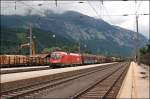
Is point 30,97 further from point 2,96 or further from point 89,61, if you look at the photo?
point 89,61

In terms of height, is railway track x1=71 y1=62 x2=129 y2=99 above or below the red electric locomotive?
below

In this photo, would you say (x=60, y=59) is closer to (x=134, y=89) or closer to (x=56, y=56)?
(x=56, y=56)

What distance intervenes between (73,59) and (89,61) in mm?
25250

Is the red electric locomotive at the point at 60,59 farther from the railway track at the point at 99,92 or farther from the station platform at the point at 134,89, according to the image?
the railway track at the point at 99,92

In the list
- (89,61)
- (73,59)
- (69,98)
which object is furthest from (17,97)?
(89,61)

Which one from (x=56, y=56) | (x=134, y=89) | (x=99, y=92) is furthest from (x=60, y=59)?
(x=99, y=92)

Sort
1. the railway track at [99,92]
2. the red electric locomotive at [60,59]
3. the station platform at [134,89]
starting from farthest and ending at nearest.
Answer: the red electric locomotive at [60,59]
the station platform at [134,89]
the railway track at [99,92]

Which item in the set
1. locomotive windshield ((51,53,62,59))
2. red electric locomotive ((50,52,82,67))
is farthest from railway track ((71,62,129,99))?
locomotive windshield ((51,53,62,59))

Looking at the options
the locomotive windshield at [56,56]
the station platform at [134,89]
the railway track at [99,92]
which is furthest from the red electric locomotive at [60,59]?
the railway track at [99,92]

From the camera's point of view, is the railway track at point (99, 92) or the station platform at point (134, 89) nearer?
the railway track at point (99, 92)

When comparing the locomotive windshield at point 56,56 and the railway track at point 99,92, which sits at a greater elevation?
the locomotive windshield at point 56,56

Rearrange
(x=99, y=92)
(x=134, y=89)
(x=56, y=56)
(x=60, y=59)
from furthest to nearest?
(x=56, y=56) → (x=60, y=59) → (x=134, y=89) → (x=99, y=92)

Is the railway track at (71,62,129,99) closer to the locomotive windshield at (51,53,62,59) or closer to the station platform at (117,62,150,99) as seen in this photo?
the station platform at (117,62,150,99)

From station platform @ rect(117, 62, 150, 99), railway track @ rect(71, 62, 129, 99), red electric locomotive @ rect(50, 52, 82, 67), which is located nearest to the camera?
railway track @ rect(71, 62, 129, 99)
